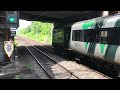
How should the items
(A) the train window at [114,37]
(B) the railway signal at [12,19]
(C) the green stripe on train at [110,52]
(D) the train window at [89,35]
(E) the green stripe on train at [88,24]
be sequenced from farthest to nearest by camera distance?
(E) the green stripe on train at [88,24], (D) the train window at [89,35], (B) the railway signal at [12,19], (C) the green stripe on train at [110,52], (A) the train window at [114,37]

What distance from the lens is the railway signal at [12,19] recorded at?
12023mm

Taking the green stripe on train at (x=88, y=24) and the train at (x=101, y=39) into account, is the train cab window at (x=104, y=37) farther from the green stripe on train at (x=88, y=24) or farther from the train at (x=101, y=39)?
→ the green stripe on train at (x=88, y=24)

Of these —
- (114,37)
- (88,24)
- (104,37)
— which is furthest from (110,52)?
(88,24)

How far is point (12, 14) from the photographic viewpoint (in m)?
12.1

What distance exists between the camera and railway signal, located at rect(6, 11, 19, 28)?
473 inches

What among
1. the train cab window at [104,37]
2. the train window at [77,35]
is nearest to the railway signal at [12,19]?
the train cab window at [104,37]

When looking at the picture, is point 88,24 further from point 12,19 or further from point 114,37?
point 12,19

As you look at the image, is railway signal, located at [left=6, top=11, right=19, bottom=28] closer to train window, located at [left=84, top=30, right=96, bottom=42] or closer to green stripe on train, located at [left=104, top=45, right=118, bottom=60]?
green stripe on train, located at [left=104, top=45, right=118, bottom=60]

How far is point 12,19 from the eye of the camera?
481 inches

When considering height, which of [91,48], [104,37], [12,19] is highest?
[12,19]

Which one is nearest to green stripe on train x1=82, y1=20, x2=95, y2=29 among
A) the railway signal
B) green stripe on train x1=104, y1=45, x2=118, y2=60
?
green stripe on train x1=104, y1=45, x2=118, y2=60

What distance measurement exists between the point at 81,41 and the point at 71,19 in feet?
56.5

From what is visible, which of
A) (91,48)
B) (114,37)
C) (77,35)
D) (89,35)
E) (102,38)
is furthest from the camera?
(77,35)
